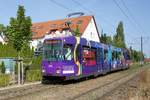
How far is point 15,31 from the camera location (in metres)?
41.9

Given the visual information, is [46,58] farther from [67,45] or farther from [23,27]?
[23,27]

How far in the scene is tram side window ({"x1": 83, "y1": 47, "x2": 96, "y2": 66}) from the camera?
2384cm

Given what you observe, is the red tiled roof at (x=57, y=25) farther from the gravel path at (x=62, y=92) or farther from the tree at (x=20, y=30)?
the gravel path at (x=62, y=92)

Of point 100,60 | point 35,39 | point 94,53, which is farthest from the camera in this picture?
point 35,39

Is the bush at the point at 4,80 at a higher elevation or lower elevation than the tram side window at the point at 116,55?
lower

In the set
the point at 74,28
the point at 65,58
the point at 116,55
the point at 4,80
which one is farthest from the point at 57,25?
the point at 4,80

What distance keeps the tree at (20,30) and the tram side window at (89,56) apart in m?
17.1

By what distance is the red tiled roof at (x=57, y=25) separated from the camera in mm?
69438

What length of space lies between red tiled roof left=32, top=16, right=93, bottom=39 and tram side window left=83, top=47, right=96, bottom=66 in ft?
133

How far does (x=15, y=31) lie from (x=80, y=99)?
29.1 meters

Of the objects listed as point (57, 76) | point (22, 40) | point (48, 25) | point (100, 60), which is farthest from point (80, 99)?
point (48, 25)

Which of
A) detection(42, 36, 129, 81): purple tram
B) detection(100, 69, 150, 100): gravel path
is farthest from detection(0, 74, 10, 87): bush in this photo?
detection(100, 69, 150, 100): gravel path

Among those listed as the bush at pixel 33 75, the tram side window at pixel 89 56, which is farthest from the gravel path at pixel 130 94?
the bush at pixel 33 75

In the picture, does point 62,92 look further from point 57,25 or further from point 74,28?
point 57,25
